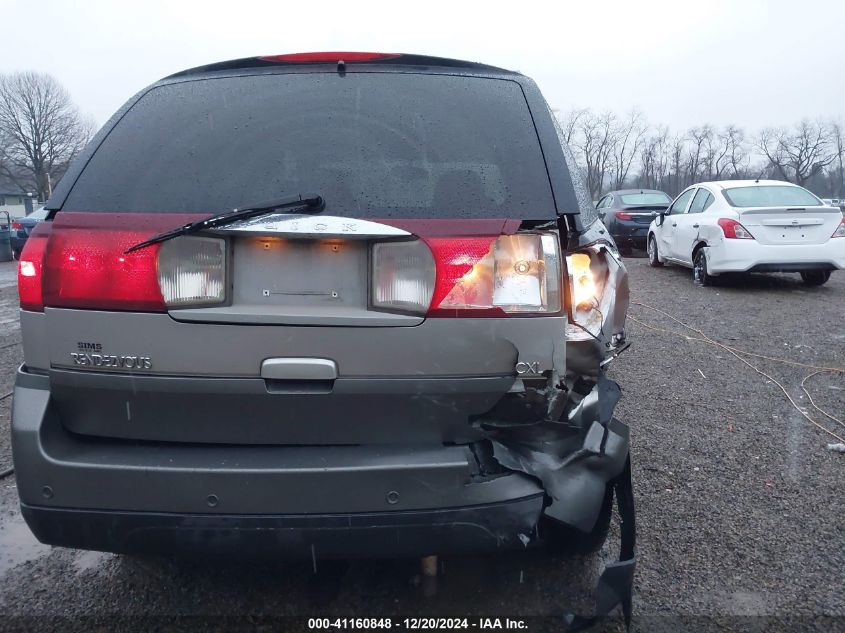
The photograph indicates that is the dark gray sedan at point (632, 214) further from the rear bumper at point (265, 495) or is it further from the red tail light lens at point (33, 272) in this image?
the red tail light lens at point (33, 272)

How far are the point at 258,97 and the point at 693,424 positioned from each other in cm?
344

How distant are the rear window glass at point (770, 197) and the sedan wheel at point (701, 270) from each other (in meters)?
0.86

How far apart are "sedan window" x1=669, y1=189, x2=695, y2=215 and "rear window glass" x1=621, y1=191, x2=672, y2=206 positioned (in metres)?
4.35

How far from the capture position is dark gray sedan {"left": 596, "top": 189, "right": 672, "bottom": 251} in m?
15.1

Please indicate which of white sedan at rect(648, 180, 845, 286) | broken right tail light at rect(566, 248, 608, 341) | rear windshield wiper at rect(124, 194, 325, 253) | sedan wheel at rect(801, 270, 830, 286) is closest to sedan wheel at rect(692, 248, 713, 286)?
white sedan at rect(648, 180, 845, 286)

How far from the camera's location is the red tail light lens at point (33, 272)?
2002mm

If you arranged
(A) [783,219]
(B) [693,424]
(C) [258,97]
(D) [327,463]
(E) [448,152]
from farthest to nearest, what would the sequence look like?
(A) [783,219], (B) [693,424], (C) [258,97], (E) [448,152], (D) [327,463]

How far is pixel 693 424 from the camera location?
14.3 ft

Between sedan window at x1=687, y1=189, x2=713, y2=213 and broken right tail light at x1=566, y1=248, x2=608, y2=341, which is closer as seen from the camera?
broken right tail light at x1=566, y1=248, x2=608, y2=341

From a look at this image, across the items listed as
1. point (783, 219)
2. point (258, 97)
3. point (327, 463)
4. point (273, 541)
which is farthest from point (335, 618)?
point (783, 219)

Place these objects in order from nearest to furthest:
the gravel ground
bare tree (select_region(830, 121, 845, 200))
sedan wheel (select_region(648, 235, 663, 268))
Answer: the gravel ground
sedan wheel (select_region(648, 235, 663, 268))
bare tree (select_region(830, 121, 845, 200))

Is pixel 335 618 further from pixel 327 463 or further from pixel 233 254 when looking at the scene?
pixel 233 254

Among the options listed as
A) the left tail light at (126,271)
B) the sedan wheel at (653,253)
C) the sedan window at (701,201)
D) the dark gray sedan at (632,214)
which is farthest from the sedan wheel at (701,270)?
the left tail light at (126,271)

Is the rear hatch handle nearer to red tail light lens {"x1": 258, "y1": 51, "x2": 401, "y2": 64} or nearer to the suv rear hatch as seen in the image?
the suv rear hatch
